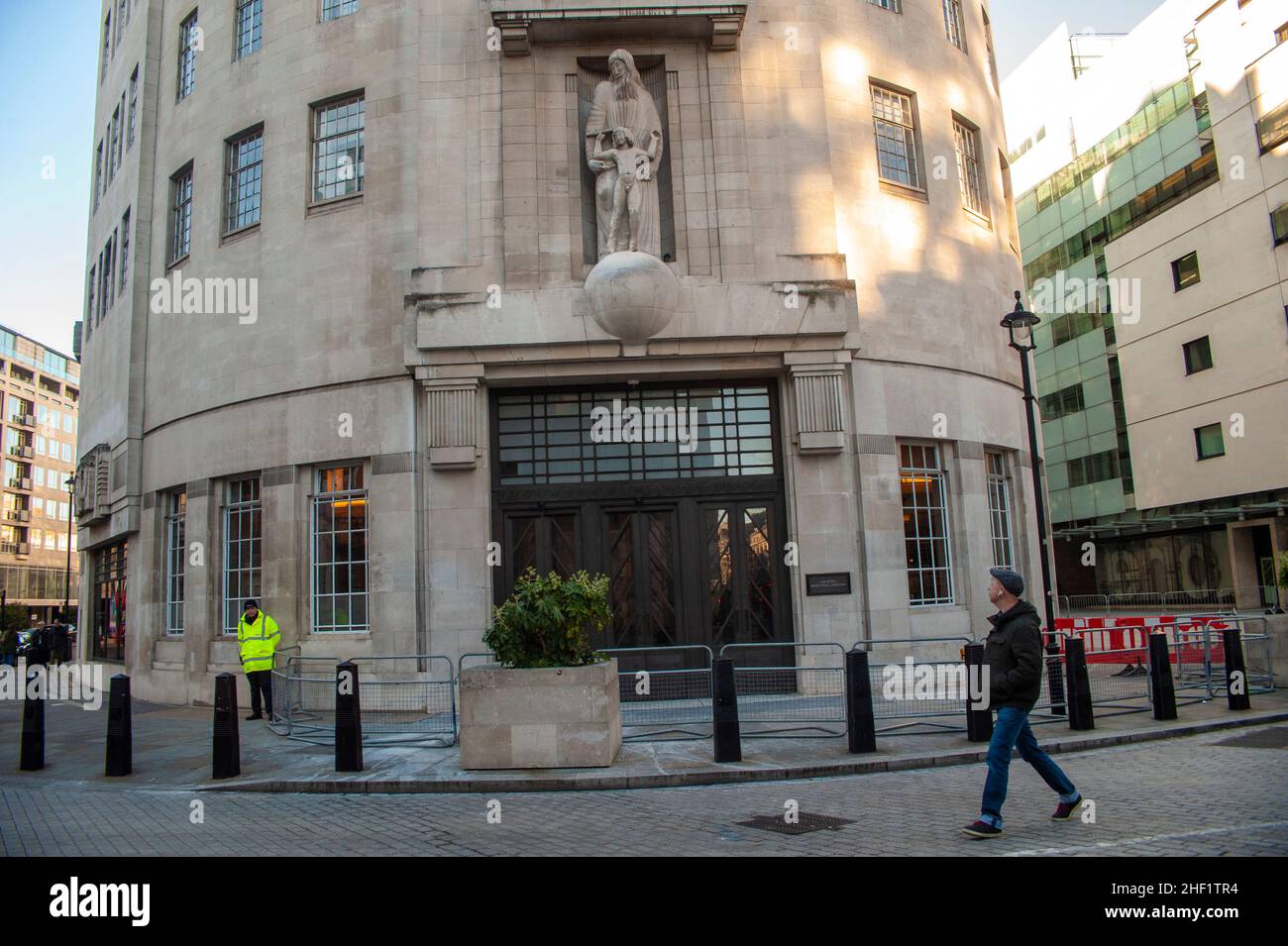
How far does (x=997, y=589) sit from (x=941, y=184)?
13895mm

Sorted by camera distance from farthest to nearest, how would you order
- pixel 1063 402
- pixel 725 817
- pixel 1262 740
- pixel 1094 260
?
pixel 1063 402 → pixel 1094 260 → pixel 1262 740 → pixel 725 817

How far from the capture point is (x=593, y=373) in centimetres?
1627

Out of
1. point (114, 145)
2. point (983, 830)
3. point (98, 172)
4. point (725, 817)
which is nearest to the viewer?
point (983, 830)

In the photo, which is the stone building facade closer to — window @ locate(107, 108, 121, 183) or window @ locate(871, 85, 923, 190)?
window @ locate(871, 85, 923, 190)

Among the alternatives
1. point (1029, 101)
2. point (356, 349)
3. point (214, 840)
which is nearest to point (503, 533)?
point (356, 349)

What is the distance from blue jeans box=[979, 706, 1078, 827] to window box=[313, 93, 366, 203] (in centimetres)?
1538

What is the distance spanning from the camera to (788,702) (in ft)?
39.4

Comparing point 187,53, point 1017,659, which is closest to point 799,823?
point 1017,659

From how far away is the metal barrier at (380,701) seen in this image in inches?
488

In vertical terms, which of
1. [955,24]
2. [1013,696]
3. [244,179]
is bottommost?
[1013,696]

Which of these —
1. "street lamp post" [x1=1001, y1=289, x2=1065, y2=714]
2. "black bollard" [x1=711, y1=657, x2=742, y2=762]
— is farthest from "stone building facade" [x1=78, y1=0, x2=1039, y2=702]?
"black bollard" [x1=711, y1=657, x2=742, y2=762]

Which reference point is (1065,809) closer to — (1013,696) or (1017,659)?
(1013,696)

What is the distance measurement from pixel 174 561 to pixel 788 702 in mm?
14336
